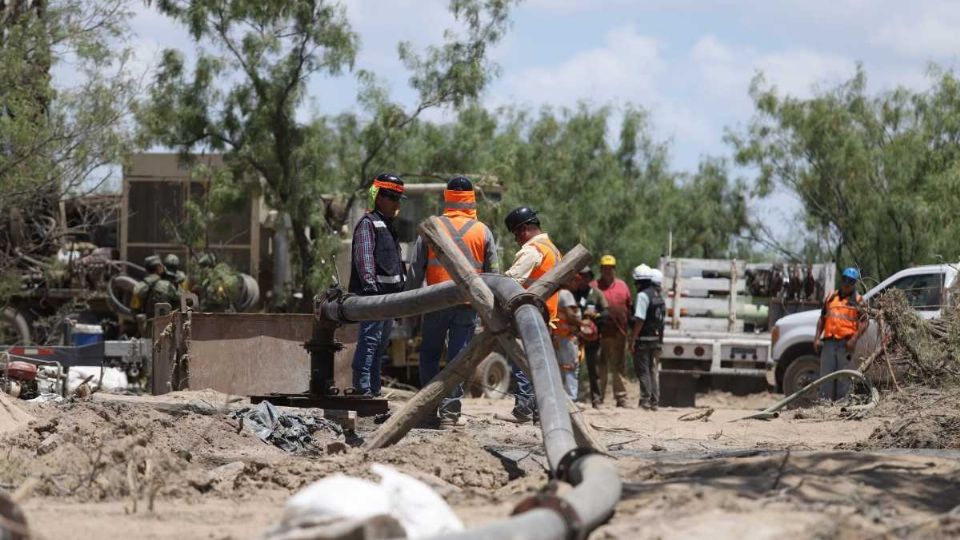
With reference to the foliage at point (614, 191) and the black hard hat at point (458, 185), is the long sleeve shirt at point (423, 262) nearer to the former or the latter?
the black hard hat at point (458, 185)

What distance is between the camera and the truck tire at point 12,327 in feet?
74.7

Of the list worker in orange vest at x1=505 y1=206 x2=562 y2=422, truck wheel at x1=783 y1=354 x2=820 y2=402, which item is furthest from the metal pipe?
truck wheel at x1=783 y1=354 x2=820 y2=402

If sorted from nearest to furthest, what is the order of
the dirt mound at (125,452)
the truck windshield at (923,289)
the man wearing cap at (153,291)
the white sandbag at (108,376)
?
1. the dirt mound at (125,452)
2. the white sandbag at (108,376)
3. the truck windshield at (923,289)
4. the man wearing cap at (153,291)

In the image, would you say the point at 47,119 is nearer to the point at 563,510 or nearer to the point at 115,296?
the point at 115,296

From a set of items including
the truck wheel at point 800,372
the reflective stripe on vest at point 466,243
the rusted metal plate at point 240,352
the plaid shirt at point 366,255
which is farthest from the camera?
the truck wheel at point 800,372

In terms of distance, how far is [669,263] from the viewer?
847 inches

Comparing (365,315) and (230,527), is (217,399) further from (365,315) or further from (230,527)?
(230,527)

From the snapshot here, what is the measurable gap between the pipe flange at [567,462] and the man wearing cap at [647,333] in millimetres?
9989

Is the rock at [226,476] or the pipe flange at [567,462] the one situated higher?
the pipe flange at [567,462]

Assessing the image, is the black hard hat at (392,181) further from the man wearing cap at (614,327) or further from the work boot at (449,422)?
the man wearing cap at (614,327)

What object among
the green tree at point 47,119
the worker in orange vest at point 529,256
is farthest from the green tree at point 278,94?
the worker in orange vest at point 529,256

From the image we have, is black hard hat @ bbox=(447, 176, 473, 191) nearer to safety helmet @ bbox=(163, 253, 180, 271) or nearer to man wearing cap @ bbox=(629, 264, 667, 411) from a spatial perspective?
man wearing cap @ bbox=(629, 264, 667, 411)

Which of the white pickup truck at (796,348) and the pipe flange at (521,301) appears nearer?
the pipe flange at (521,301)

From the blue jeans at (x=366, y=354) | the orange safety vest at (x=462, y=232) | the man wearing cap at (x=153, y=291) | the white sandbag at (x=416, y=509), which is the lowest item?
the white sandbag at (x=416, y=509)
